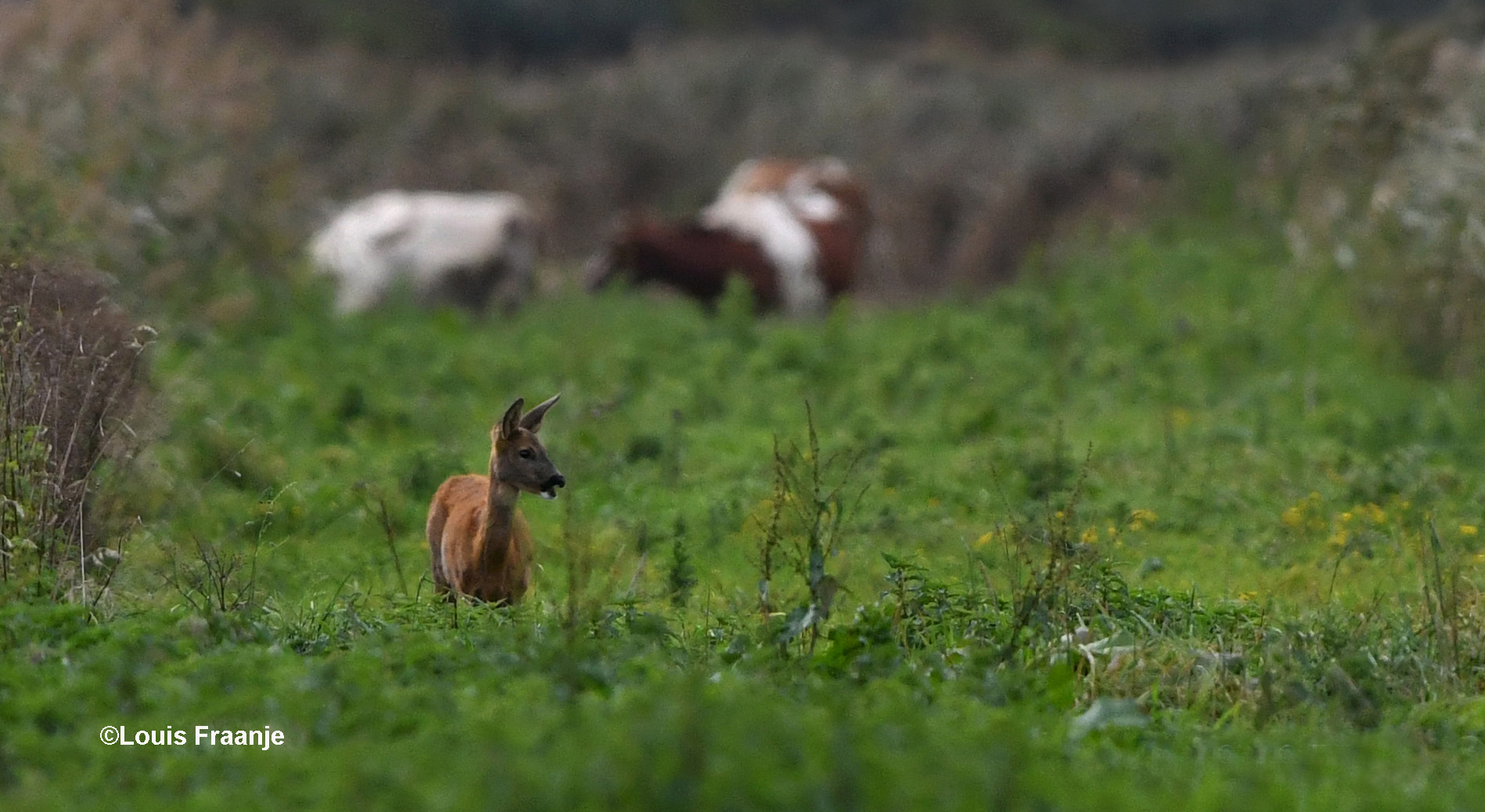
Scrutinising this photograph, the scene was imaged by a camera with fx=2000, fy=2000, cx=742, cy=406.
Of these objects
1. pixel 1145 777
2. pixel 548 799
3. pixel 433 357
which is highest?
pixel 548 799

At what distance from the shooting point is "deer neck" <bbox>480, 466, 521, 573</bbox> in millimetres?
7566

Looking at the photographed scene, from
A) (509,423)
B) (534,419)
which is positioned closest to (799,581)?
(534,419)

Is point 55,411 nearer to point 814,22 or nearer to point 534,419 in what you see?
point 534,419

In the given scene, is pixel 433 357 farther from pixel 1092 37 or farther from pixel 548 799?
pixel 1092 37

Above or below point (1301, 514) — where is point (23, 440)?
above

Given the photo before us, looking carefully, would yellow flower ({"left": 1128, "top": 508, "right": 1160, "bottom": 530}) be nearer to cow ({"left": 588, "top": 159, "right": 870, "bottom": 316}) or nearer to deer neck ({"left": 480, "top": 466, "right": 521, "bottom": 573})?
deer neck ({"left": 480, "top": 466, "right": 521, "bottom": 573})

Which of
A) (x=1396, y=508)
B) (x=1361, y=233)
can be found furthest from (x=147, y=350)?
(x=1361, y=233)

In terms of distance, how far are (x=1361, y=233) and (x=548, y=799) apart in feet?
40.7

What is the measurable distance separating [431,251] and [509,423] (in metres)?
10.1

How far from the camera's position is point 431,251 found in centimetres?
1736

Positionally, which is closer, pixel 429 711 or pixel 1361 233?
pixel 429 711

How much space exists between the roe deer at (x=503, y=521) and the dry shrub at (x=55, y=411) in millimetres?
1315

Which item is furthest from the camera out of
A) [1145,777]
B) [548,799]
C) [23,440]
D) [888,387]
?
[888,387]

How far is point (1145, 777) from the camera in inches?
201
